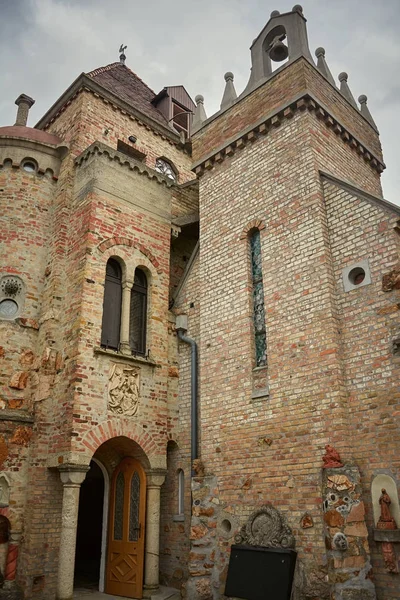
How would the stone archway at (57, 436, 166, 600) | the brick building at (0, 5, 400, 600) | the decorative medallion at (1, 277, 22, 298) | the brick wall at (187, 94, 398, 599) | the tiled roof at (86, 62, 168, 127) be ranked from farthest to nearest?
the tiled roof at (86, 62, 168, 127) → the decorative medallion at (1, 277, 22, 298) → the stone archway at (57, 436, 166, 600) → the brick wall at (187, 94, 398, 599) → the brick building at (0, 5, 400, 600)

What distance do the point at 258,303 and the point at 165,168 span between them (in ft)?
24.8

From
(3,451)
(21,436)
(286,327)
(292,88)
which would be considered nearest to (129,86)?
(292,88)

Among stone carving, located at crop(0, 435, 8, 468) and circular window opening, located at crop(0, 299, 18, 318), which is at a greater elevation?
circular window opening, located at crop(0, 299, 18, 318)

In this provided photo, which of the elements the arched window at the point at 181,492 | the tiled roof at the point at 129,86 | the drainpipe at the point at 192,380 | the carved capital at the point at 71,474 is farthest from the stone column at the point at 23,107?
the arched window at the point at 181,492

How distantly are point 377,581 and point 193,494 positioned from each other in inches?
144

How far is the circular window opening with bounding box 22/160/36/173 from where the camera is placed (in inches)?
478

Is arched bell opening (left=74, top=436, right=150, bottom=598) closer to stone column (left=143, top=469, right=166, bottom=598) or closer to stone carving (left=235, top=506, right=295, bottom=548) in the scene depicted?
stone column (left=143, top=469, right=166, bottom=598)

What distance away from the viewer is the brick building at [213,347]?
785 centimetres

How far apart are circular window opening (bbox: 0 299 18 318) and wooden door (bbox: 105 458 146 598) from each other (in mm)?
4025

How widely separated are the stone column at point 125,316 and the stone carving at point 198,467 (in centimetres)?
270

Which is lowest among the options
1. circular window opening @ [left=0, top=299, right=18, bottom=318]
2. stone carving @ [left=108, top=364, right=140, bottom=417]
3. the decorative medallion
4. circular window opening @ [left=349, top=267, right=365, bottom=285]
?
stone carving @ [left=108, top=364, right=140, bottom=417]

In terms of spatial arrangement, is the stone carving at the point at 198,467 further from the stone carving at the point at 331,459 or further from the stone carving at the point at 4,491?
the stone carving at the point at 4,491

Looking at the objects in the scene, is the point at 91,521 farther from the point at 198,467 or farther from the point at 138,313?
the point at 138,313

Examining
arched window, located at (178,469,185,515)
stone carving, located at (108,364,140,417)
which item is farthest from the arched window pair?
arched window, located at (178,469,185,515)
